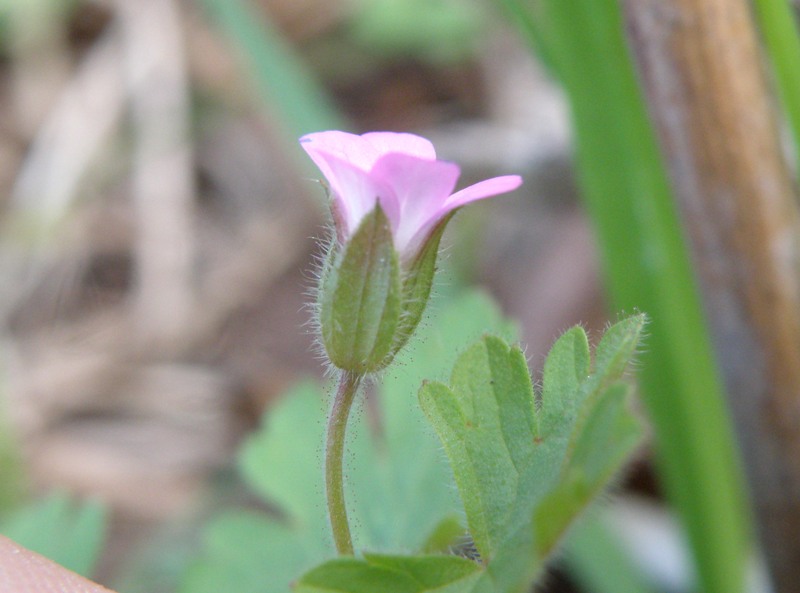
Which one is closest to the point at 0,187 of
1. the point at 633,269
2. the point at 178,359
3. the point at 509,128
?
the point at 178,359

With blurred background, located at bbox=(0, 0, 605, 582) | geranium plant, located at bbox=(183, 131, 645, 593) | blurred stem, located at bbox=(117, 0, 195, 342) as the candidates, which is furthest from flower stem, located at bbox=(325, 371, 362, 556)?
blurred stem, located at bbox=(117, 0, 195, 342)

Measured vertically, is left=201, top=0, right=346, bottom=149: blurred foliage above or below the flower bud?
above

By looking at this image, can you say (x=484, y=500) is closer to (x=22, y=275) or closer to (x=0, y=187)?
(x=22, y=275)

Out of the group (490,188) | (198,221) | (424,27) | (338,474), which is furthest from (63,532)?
(424,27)

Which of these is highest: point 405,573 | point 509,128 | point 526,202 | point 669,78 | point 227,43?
point 227,43

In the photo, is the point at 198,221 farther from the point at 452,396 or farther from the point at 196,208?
the point at 452,396

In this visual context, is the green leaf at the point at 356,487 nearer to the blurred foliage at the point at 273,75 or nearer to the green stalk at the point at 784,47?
the green stalk at the point at 784,47

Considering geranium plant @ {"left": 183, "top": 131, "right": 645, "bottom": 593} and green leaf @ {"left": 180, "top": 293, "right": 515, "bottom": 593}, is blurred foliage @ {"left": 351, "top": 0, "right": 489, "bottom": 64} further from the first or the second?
geranium plant @ {"left": 183, "top": 131, "right": 645, "bottom": 593}
